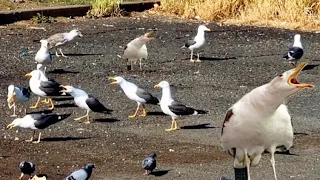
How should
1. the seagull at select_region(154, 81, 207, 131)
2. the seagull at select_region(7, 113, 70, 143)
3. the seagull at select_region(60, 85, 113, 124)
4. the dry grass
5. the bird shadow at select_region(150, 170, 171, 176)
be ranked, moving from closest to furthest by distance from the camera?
the bird shadow at select_region(150, 170, 171, 176)
the seagull at select_region(7, 113, 70, 143)
the seagull at select_region(154, 81, 207, 131)
the seagull at select_region(60, 85, 113, 124)
the dry grass

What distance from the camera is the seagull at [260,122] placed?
267 centimetres

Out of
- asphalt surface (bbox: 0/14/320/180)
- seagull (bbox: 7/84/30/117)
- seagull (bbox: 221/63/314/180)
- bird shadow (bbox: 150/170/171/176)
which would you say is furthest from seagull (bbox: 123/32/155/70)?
seagull (bbox: 221/63/314/180)

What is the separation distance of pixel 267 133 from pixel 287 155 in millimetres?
5945

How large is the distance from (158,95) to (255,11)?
878cm

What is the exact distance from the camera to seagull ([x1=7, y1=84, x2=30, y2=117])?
1085cm

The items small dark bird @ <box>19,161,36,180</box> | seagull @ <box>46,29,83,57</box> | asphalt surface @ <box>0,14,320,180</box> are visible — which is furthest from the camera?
seagull @ <box>46,29,83,57</box>

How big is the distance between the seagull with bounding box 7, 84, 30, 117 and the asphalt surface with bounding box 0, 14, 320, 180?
132mm

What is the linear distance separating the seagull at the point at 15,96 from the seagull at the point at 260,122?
26.7ft

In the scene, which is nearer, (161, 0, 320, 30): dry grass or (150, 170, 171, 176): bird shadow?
(150, 170, 171, 176): bird shadow

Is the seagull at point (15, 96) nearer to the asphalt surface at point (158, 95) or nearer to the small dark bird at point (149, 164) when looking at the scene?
the asphalt surface at point (158, 95)

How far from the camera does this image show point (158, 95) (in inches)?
479

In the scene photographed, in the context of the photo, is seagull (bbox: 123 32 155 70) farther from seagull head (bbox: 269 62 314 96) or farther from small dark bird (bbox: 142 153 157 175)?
seagull head (bbox: 269 62 314 96)

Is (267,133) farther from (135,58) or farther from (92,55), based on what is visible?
(92,55)

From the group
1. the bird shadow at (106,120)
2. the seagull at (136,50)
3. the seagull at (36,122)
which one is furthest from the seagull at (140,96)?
the seagull at (136,50)
